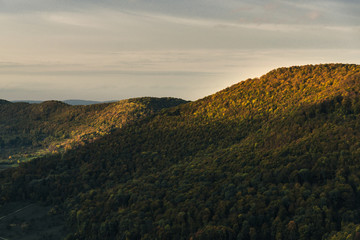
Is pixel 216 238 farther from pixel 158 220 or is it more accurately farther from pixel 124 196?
pixel 124 196

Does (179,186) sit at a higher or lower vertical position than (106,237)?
higher

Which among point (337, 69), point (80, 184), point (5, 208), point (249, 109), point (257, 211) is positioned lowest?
point (5, 208)

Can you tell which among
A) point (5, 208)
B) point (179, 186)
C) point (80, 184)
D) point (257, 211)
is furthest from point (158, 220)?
point (5, 208)

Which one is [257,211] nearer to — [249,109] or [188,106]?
[249,109]

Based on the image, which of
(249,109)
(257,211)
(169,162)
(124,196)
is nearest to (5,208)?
(124,196)

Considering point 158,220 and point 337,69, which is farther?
point 337,69

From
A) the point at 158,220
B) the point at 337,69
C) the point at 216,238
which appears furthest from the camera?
the point at 337,69

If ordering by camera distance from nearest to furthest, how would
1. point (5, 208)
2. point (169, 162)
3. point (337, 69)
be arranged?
1. point (5, 208)
2. point (169, 162)
3. point (337, 69)
